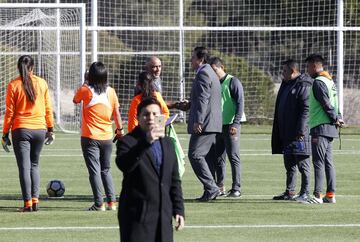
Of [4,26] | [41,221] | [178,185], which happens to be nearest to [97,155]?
[41,221]

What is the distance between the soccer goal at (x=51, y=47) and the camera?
29.5 m

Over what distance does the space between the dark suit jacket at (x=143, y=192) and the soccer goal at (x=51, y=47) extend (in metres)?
19.1

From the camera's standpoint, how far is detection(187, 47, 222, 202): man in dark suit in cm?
1476

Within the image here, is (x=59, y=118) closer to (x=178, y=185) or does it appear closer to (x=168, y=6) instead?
→ (x=168, y=6)

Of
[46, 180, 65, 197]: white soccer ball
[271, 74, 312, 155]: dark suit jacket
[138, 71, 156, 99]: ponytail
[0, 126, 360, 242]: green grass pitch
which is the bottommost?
[0, 126, 360, 242]: green grass pitch

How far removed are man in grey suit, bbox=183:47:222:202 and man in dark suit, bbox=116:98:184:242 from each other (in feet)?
21.1

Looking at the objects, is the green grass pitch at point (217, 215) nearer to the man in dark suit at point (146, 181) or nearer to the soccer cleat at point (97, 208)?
the soccer cleat at point (97, 208)

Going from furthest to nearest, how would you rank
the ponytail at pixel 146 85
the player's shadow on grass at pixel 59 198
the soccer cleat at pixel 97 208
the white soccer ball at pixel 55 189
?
1. the white soccer ball at pixel 55 189
2. the player's shadow on grass at pixel 59 198
3. the soccer cleat at pixel 97 208
4. the ponytail at pixel 146 85

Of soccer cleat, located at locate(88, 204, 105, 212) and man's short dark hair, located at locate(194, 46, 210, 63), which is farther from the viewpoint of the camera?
man's short dark hair, located at locate(194, 46, 210, 63)

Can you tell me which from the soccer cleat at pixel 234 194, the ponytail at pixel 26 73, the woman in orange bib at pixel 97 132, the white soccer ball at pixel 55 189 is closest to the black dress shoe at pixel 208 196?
the soccer cleat at pixel 234 194

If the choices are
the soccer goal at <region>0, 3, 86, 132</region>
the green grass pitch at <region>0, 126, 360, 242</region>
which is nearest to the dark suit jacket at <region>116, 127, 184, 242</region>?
the green grass pitch at <region>0, 126, 360, 242</region>

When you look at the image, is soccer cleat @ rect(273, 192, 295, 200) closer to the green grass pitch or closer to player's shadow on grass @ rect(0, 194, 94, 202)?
the green grass pitch

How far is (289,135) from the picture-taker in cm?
1495

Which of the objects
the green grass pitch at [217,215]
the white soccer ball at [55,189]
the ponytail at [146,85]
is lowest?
the green grass pitch at [217,215]
